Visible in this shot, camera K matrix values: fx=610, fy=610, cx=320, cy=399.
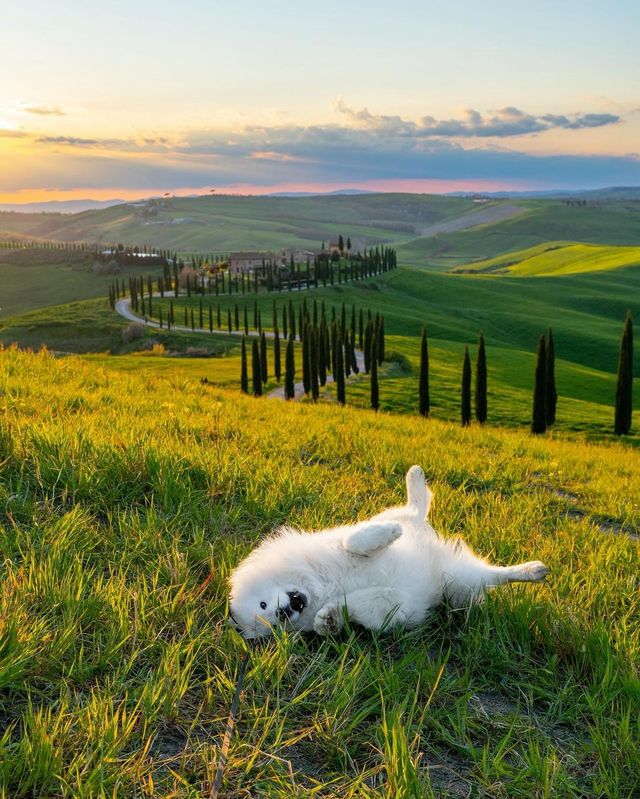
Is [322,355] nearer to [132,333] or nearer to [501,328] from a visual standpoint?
[132,333]

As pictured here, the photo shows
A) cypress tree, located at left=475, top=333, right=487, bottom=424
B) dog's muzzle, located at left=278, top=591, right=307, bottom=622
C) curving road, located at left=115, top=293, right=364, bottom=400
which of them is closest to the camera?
dog's muzzle, located at left=278, top=591, right=307, bottom=622

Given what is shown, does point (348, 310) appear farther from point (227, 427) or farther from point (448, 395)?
point (227, 427)

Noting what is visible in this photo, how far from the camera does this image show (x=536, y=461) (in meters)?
10.9

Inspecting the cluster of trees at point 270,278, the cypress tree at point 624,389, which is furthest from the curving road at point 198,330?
the cypress tree at point 624,389

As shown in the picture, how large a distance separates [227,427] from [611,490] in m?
6.13

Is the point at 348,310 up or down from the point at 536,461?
down

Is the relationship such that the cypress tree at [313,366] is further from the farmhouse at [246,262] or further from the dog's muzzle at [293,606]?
the farmhouse at [246,262]

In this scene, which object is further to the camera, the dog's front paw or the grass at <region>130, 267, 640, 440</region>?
the grass at <region>130, 267, 640, 440</region>

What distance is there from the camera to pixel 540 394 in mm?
53312

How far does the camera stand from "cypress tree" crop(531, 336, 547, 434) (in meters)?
53.1

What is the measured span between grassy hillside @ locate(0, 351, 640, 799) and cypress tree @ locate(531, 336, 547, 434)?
4946 centimetres

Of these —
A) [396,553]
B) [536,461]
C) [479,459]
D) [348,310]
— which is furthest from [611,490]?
[348,310]

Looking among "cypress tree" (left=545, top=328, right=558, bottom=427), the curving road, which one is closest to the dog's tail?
"cypress tree" (left=545, top=328, right=558, bottom=427)

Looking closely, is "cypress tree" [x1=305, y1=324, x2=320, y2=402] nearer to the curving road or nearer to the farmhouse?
the curving road
